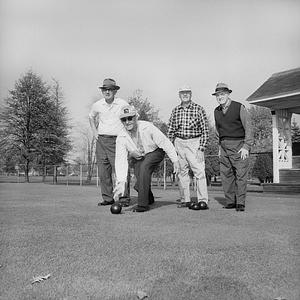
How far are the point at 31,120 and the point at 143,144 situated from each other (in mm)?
14310

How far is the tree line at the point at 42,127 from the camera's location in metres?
15.5

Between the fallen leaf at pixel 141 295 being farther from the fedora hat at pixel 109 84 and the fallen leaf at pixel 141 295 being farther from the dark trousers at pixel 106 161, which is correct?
the fedora hat at pixel 109 84

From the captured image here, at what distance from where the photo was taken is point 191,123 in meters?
5.14

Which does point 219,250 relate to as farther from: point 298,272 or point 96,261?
point 96,261

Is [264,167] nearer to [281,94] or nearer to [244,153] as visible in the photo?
[281,94]

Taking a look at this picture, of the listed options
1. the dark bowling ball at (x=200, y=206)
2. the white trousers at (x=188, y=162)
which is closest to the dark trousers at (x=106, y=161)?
the white trousers at (x=188, y=162)

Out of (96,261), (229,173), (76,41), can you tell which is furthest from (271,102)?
(96,261)

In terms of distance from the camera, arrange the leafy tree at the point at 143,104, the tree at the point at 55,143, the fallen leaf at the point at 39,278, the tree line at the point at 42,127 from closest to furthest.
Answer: the fallen leaf at the point at 39,278 → the tree line at the point at 42,127 → the tree at the point at 55,143 → the leafy tree at the point at 143,104

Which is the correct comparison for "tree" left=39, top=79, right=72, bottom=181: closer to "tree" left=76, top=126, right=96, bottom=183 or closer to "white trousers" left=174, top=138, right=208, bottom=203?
"tree" left=76, top=126, right=96, bottom=183

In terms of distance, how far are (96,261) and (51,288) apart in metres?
0.45

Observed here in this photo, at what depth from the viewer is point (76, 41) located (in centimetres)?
287

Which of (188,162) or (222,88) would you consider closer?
(222,88)

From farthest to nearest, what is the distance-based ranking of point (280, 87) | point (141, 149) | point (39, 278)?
point (280, 87) → point (141, 149) → point (39, 278)

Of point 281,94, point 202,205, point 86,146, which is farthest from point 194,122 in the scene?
point 86,146
